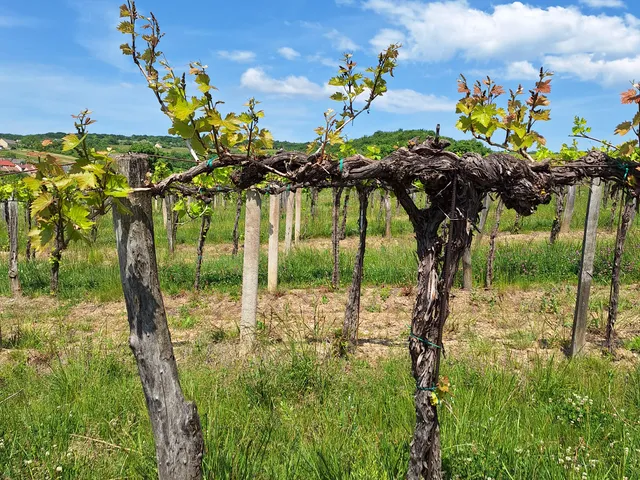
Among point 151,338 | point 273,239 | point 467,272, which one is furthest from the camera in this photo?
point 467,272

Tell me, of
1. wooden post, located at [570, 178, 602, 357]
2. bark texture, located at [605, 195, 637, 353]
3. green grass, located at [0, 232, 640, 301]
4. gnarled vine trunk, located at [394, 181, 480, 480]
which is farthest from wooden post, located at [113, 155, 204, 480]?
green grass, located at [0, 232, 640, 301]

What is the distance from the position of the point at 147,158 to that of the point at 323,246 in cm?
996

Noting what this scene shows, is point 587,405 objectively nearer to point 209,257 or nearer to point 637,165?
point 637,165

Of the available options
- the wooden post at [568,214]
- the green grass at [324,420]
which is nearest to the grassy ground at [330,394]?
the green grass at [324,420]

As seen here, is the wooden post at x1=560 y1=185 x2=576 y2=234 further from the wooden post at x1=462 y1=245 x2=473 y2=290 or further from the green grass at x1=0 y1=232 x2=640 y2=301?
the wooden post at x1=462 y1=245 x2=473 y2=290

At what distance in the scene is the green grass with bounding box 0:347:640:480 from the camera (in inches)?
99.0

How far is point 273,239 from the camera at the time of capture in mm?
7426

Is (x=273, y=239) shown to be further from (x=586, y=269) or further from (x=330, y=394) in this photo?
(x=586, y=269)

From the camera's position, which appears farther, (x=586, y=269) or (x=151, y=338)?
(x=586, y=269)

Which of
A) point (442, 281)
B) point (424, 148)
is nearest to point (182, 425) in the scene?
point (442, 281)

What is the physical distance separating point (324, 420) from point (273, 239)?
14.8 ft

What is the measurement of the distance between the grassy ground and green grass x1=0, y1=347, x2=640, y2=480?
12mm

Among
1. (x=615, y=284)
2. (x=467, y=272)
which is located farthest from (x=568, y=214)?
(x=615, y=284)

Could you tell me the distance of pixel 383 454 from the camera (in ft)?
8.46
